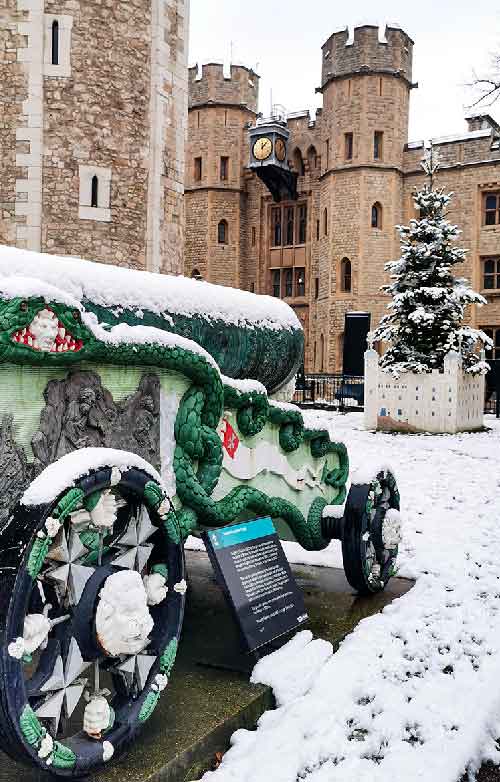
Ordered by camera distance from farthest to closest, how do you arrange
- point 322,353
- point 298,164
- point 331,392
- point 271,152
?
1. point 298,164
2. point 271,152
3. point 322,353
4. point 331,392

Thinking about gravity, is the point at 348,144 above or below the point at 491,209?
above

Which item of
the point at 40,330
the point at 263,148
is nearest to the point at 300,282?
the point at 263,148

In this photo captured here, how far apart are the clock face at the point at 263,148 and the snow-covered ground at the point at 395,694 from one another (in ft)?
96.9

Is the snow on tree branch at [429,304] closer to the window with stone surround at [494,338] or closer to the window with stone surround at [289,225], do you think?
the window with stone surround at [494,338]

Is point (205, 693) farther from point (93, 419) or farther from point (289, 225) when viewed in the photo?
point (289, 225)

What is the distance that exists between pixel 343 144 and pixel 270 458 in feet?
97.4

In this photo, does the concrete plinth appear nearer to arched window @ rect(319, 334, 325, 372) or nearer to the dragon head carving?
the dragon head carving

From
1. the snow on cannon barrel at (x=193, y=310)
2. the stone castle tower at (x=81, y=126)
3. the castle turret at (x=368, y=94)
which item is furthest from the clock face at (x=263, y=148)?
the snow on cannon barrel at (x=193, y=310)

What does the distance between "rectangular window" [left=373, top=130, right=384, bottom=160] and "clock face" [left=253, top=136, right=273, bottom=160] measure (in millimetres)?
4282

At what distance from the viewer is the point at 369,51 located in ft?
98.1

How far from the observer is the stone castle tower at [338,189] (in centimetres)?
2972

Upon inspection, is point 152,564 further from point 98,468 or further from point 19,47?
point 19,47

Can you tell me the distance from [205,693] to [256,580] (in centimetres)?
46

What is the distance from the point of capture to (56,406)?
1.95 metres
